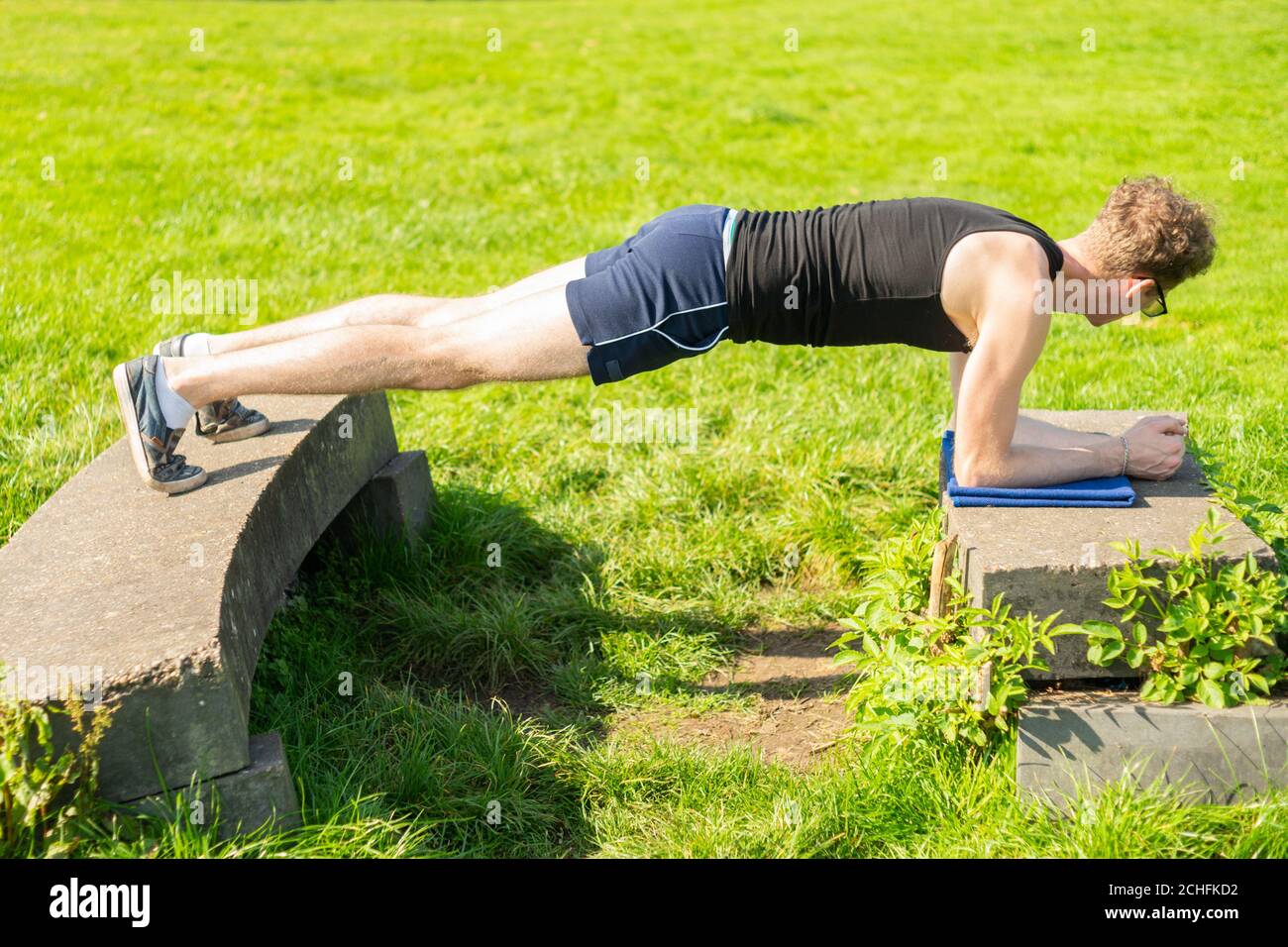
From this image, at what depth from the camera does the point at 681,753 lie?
3395mm

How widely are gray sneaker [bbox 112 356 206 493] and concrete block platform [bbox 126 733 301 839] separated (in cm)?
102

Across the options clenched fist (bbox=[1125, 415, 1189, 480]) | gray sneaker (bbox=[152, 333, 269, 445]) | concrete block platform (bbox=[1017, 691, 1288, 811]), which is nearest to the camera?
concrete block platform (bbox=[1017, 691, 1288, 811])

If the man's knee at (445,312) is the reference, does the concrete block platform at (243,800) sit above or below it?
below

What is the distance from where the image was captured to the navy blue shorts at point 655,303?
3.48m

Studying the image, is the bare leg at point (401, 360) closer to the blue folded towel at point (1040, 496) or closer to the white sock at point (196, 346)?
the white sock at point (196, 346)

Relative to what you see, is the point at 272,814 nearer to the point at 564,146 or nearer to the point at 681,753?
the point at 681,753

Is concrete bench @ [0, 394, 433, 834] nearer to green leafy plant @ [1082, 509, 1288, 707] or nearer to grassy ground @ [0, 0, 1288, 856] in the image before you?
grassy ground @ [0, 0, 1288, 856]

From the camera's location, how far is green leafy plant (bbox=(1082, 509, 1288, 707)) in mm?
2918

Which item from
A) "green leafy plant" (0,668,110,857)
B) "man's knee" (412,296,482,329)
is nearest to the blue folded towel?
"man's knee" (412,296,482,329)

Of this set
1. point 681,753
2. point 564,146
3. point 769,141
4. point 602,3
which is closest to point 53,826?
point 681,753

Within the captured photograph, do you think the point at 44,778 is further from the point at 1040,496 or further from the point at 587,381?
Answer: the point at 587,381

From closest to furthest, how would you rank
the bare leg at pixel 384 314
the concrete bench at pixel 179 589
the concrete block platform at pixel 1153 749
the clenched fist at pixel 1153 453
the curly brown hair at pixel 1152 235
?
1. the concrete bench at pixel 179 589
2. the concrete block platform at pixel 1153 749
3. the curly brown hair at pixel 1152 235
4. the clenched fist at pixel 1153 453
5. the bare leg at pixel 384 314

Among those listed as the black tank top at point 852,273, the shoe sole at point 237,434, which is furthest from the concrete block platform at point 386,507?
the black tank top at point 852,273

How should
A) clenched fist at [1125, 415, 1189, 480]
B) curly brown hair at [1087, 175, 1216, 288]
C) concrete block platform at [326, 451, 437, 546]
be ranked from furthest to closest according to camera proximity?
concrete block platform at [326, 451, 437, 546], clenched fist at [1125, 415, 1189, 480], curly brown hair at [1087, 175, 1216, 288]
